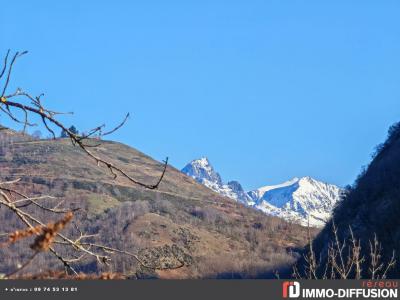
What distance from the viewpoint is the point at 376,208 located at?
85.6m

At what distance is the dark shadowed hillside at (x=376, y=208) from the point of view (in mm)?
77250

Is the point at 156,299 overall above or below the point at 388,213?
below

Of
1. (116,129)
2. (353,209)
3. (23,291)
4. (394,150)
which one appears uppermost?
(394,150)

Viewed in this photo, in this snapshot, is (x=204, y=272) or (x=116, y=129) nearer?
(x=116, y=129)

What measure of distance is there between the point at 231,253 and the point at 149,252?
23.0 metres

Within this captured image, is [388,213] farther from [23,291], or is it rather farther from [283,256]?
[283,256]

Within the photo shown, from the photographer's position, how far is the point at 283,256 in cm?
19338

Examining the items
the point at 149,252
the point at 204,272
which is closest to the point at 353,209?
the point at 204,272

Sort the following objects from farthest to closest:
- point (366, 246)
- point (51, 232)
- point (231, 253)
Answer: point (231, 253) → point (366, 246) → point (51, 232)

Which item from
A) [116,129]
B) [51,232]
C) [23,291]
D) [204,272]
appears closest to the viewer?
[51,232]

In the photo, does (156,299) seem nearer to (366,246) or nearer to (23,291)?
(23,291)

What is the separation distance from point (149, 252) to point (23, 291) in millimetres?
173110

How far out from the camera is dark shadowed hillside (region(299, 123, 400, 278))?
77250 mm

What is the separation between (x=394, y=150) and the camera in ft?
316
